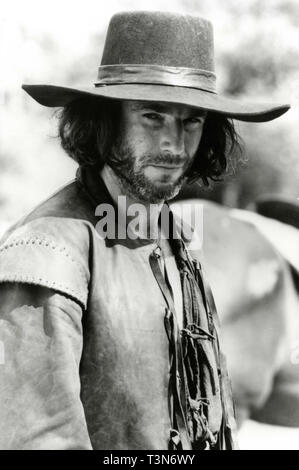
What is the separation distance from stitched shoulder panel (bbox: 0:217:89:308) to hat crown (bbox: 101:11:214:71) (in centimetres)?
49

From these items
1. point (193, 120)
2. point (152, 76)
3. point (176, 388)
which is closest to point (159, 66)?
point (152, 76)

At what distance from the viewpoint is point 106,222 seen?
229 centimetres

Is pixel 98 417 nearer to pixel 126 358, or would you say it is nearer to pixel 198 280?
pixel 126 358

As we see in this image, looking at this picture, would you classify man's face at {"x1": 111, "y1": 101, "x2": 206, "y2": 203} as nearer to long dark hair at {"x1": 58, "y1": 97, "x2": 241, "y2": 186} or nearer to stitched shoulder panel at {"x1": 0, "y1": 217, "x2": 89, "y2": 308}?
long dark hair at {"x1": 58, "y1": 97, "x2": 241, "y2": 186}

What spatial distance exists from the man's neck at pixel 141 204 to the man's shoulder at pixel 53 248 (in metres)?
0.13

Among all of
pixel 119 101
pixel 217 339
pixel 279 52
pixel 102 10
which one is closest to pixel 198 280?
pixel 217 339

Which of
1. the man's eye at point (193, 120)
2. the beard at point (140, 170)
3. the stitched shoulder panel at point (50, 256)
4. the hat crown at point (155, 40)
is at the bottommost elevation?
the stitched shoulder panel at point (50, 256)

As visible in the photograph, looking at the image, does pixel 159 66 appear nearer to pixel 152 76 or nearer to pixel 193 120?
pixel 152 76

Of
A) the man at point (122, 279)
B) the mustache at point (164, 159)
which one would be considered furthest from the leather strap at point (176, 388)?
the mustache at point (164, 159)

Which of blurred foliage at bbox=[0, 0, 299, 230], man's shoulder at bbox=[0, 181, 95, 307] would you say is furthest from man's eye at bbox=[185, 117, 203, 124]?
blurred foliage at bbox=[0, 0, 299, 230]

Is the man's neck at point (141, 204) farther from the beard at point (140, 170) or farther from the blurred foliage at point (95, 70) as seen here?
the blurred foliage at point (95, 70)

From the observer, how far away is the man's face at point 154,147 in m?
2.32
